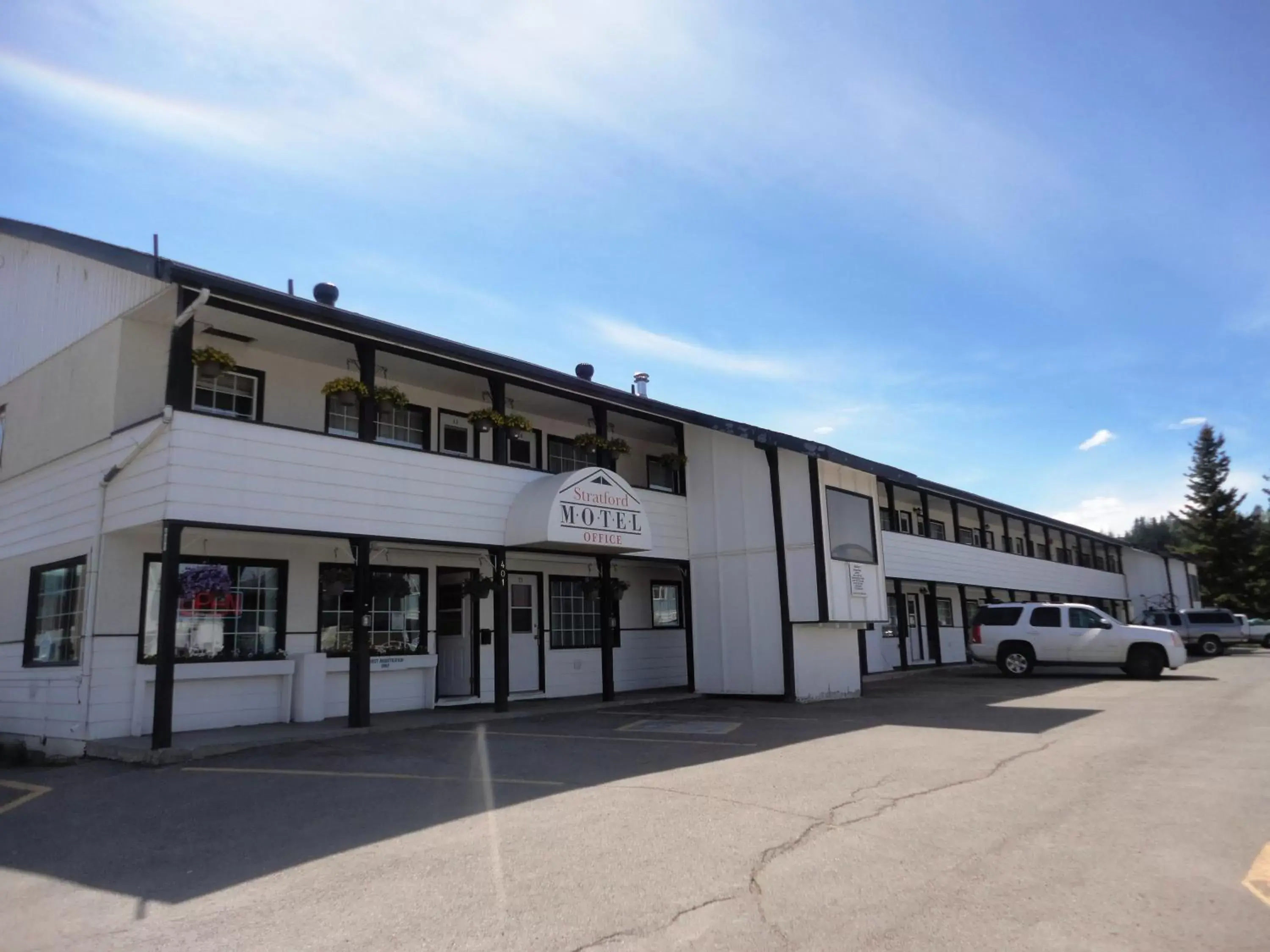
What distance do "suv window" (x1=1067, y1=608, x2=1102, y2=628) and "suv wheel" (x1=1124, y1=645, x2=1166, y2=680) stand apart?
3.32 ft

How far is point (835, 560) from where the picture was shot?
653 inches

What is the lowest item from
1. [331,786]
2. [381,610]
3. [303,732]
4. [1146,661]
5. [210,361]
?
[331,786]

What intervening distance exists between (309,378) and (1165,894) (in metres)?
12.6

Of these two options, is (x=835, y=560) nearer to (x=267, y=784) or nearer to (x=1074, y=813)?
(x=1074, y=813)

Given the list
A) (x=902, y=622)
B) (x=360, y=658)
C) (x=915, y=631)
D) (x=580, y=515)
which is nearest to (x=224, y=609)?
(x=360, y=658)

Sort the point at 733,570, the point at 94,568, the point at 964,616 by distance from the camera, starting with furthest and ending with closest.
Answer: the point at 964,616 < the point at 733,570 < the point at 94,568

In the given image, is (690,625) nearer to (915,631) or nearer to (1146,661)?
(1146,661)

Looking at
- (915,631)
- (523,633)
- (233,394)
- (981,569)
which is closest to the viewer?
(233,394)

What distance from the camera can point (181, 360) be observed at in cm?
1070

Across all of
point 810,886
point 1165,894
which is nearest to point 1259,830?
point 1165,894

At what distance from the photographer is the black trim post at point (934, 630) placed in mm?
28156

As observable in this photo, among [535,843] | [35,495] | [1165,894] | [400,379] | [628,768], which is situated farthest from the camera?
[400,379]

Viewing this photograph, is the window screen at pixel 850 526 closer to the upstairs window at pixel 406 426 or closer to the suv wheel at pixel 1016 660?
the suv wheel at pixel 1016 660

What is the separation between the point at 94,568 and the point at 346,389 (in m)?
3.90
